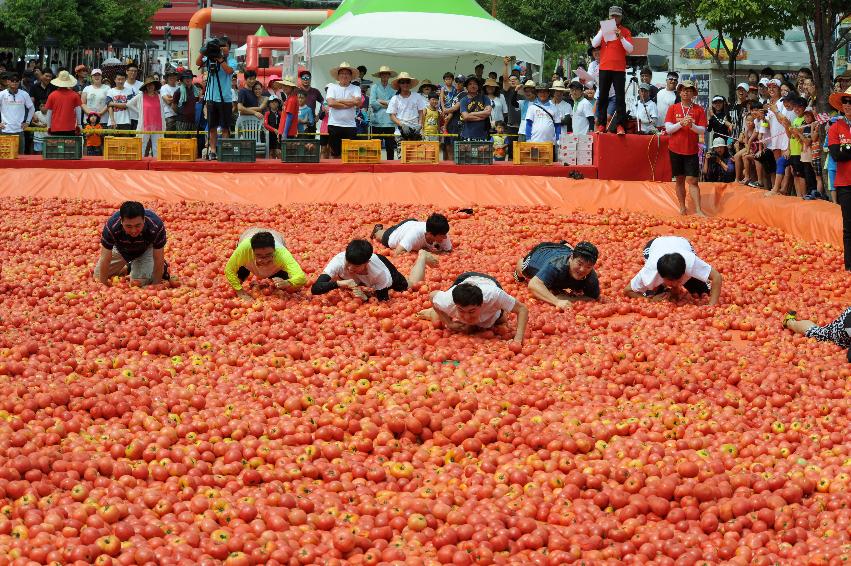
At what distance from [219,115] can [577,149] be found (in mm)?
5551

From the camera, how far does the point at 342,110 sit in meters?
17.0

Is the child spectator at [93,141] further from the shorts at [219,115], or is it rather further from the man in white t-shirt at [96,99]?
the shorts at [219,115]

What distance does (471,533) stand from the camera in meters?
5.16

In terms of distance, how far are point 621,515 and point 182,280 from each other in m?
5.67

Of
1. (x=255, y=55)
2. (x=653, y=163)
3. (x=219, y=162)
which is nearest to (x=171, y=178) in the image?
(x=219, y=162)

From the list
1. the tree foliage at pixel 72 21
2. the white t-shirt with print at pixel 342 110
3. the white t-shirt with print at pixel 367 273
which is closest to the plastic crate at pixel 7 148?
the white t-shirt with print at pixel 342 110

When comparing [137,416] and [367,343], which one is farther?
[367,343]

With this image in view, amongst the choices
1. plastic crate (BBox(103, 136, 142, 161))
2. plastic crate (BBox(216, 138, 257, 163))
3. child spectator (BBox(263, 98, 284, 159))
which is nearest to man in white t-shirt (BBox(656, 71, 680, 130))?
child spectator (BBox(263, 98, 284, 159))

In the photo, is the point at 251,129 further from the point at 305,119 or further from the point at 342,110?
the point at 342,110

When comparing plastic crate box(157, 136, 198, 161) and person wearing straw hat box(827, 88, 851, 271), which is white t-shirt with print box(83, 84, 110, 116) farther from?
person wearing straw hat box(827, 88, 851, 271)

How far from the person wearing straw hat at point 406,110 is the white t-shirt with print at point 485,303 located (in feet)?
30.2

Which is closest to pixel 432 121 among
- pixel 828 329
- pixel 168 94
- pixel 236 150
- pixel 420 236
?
pixel 236 150

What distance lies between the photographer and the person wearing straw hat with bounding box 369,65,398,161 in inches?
710

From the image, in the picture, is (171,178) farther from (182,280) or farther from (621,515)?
(621,515)
